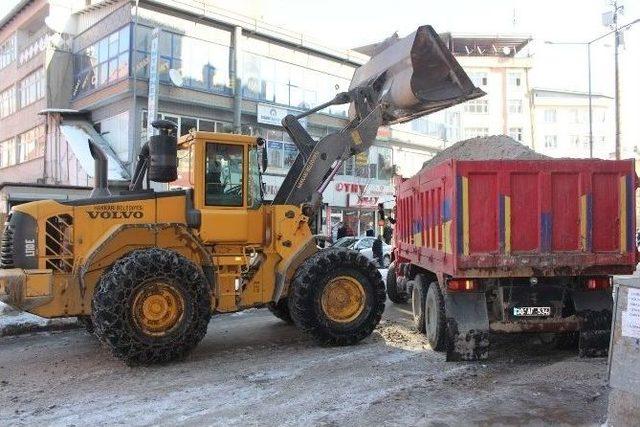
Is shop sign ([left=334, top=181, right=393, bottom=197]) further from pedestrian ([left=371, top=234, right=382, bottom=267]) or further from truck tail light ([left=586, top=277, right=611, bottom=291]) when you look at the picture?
truck tail light ([left=586, top=277, right=611, bottom=291])

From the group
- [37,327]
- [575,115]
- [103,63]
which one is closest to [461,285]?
[37,327]

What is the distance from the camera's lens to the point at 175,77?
25812 mm

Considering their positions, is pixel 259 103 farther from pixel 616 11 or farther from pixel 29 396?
pixel 29 396

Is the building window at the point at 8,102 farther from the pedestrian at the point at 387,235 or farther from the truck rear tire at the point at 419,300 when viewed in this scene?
the truck rear tire at the point at 419,300

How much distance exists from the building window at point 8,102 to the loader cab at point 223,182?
29780 millimetres

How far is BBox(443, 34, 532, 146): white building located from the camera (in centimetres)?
6081

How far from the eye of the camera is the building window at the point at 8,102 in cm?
3358

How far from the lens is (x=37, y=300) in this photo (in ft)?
22.4

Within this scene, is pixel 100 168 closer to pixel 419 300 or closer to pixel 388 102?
pixel 388 102

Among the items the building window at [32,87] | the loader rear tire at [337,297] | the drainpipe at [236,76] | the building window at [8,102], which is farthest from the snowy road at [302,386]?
the building window at [8,102]

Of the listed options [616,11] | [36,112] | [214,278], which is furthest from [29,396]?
[616,11]

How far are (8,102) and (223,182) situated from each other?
3174 cm

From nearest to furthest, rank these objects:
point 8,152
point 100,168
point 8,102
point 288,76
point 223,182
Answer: point 223,182
point 100,168
point 288,76
point 8,152
point 8,102

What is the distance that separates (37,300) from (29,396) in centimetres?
112
